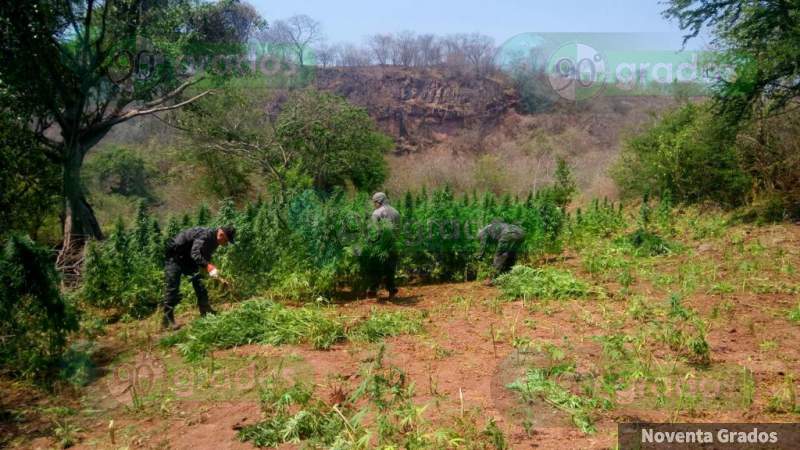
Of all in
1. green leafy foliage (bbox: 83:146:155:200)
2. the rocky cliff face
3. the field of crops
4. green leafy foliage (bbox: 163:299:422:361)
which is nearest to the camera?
the field of crops

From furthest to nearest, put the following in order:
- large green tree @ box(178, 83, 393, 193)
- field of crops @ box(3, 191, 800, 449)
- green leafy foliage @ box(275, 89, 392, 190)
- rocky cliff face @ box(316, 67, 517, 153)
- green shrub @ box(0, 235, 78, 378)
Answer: rocky cliff face @ box(316, 67, 517, 153) < green leafy foliage @ box(275, 89, 392, 190) < large green tree @ box(178, 83, 393, 193) < green shrub @ box(0, 235, 78, 378) < field of crops @ box(3, 191, 800, 449)

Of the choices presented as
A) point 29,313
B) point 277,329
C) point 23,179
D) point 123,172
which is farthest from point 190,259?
point 123,172

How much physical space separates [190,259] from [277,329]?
6.05ft

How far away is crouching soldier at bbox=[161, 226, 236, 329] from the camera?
721 cm

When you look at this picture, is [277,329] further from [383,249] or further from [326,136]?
[326,136]

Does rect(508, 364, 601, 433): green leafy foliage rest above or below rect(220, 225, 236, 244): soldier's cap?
below

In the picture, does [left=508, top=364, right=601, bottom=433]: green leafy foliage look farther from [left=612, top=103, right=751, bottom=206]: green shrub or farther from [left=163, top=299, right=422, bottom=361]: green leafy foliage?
[left=612, top=103, right=751, bottom=206]: green shrub

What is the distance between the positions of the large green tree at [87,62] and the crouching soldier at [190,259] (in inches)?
158

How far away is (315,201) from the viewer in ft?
32.5

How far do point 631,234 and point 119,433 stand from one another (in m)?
10.4

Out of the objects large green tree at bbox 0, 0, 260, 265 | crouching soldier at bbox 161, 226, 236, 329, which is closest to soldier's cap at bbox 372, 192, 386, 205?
crouching soldier at bbox 161, 226, 236, 329

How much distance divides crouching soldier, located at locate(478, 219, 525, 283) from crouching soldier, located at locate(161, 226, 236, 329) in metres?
4.09

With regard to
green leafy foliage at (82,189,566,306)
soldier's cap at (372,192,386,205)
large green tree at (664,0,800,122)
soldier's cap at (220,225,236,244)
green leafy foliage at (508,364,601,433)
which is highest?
large green tree at (664,0,800,122)

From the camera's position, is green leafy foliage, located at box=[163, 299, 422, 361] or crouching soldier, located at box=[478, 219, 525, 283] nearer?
green leafy foliage, located at box=[163, 299, 422, 361]
